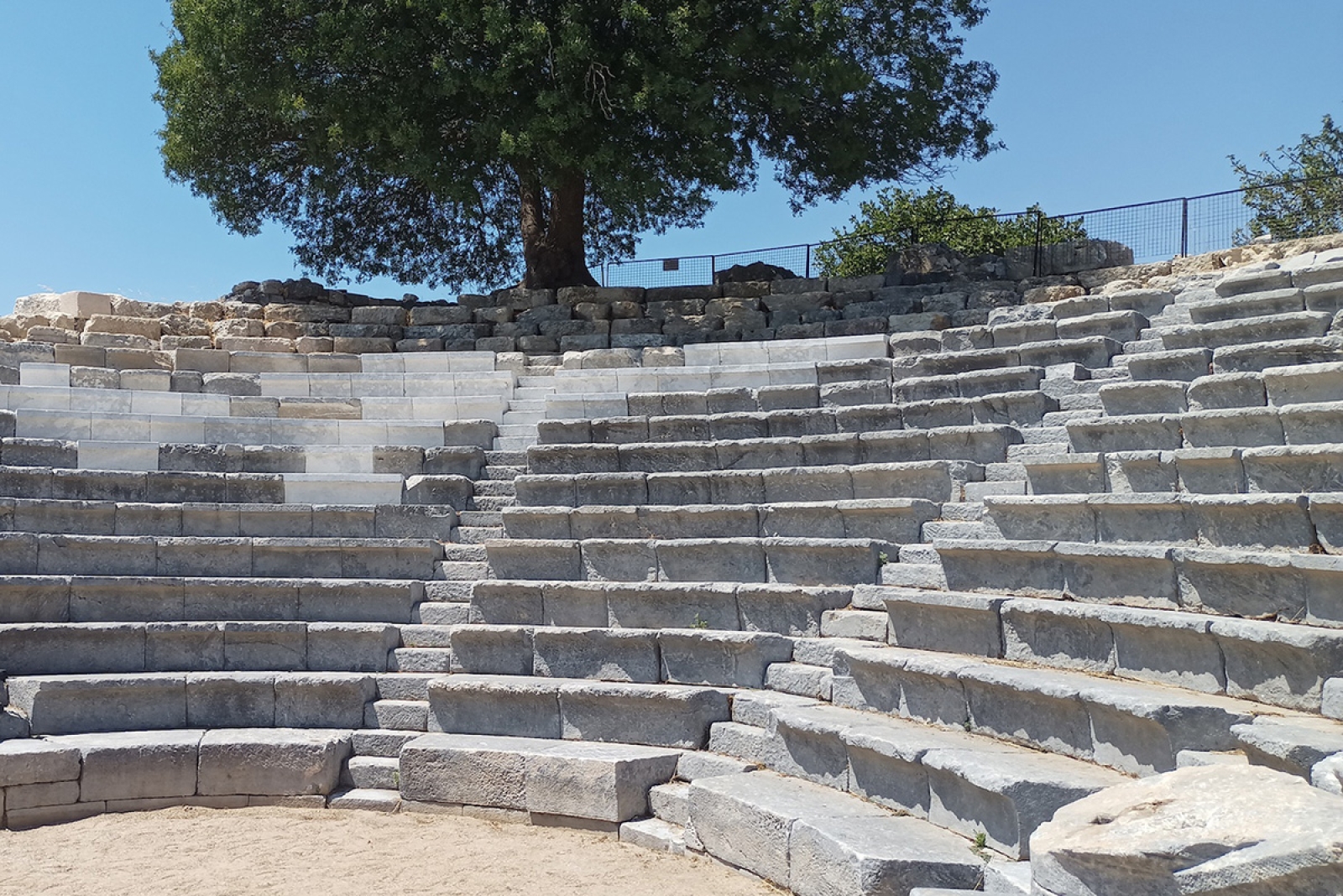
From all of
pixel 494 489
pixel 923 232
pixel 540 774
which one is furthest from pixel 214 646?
pixel 923 232

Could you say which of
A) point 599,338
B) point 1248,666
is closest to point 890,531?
point 1248,666

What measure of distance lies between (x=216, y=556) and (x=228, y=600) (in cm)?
41

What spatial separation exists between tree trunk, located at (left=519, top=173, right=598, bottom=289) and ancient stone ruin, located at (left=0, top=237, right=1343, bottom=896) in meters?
3.70

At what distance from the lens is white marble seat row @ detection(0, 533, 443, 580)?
28.6ft

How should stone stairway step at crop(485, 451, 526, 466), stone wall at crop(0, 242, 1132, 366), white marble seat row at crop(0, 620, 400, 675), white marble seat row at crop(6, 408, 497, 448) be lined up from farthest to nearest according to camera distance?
1. stone wall at crop(0, 242, 1132, 366)
2. stone stairway step at crop(485, 451, 526, 466)
3. white marble seat row at crop(6, 408, 497, 448)
4. white marble seat row at crop(0, 620, 400, 675)

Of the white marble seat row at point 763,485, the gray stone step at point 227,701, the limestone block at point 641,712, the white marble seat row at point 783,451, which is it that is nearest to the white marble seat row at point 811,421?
the white marble seat row at point 783,451

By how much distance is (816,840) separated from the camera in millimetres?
5082

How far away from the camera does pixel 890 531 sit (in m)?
7.82

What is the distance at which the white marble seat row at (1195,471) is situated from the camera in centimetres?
589

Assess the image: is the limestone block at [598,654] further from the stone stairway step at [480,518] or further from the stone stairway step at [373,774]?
the stone stairway step at [480,518]

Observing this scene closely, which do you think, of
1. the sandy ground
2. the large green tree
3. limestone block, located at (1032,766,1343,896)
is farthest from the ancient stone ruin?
the large green tree

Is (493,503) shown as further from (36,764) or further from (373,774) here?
(36,764)

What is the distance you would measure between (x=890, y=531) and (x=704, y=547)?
50.0 inches

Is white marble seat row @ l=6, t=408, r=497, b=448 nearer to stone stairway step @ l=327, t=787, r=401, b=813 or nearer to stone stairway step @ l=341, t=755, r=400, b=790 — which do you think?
stone stairway step @ l=341, t=755, r=400, b=790
